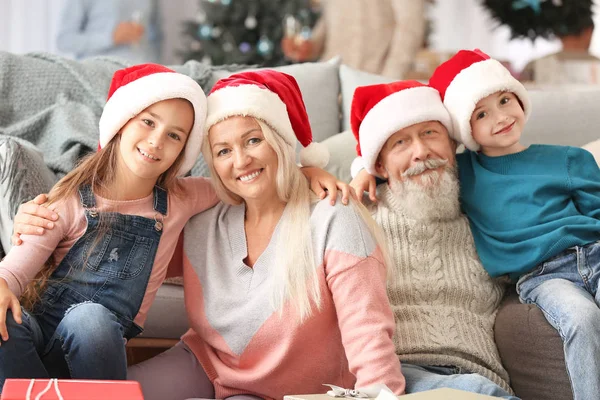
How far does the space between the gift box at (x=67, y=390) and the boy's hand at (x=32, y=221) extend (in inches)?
19.7

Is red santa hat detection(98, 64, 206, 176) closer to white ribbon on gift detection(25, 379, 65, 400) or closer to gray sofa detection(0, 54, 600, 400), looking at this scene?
gray sofa detection(0, 54, 600, 400)

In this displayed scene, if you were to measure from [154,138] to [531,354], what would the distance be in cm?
102

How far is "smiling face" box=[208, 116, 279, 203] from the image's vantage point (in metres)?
1.69

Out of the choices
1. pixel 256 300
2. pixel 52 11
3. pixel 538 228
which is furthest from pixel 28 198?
pixel 52 11

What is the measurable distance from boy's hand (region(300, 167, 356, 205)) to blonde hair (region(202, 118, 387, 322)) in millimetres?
20

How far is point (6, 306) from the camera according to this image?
1.49 m

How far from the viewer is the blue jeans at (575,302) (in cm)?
166

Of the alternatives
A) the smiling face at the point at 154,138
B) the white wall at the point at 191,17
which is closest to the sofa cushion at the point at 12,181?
the smiling face at the point at 154,138

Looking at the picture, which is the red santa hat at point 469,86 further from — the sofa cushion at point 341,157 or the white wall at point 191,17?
the white wall at point 191,17

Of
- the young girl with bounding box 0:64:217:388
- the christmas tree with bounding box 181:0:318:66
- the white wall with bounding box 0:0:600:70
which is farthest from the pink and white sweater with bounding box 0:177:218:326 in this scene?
the white wall with bounding box 0:0:600:70

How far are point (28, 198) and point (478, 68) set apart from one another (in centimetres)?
124

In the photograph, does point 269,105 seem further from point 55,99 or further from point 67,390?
point 55,99

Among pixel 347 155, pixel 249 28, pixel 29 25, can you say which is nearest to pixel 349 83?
pixel 347 155

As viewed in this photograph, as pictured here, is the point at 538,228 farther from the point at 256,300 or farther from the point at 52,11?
the point at 52,11
